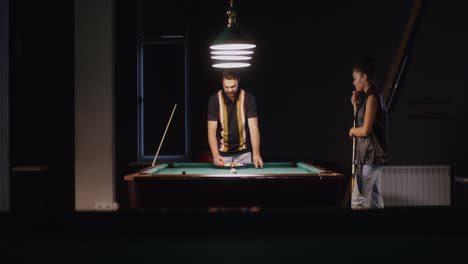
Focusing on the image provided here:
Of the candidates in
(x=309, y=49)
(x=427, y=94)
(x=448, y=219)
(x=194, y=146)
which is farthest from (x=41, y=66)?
(x=448, y=219)

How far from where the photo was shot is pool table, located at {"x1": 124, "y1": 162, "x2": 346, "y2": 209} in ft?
11.4

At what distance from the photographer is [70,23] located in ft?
16.3

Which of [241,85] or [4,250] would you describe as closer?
[4,250]

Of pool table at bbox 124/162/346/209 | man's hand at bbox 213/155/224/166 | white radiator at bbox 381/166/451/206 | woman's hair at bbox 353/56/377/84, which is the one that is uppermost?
woman's hair at bbox 353/56/377/84

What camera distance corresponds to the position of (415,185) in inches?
238

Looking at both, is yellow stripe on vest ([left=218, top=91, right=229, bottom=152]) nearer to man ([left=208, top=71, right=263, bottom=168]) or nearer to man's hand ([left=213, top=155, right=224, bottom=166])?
man ([left=208, top=71, right=263, bottom=168])

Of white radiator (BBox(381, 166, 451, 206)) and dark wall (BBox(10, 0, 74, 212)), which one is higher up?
dark wall (BBox(10, 0, 74, 212))

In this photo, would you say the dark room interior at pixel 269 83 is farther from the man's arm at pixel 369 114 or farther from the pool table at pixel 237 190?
the man's arm at pixel 369 114

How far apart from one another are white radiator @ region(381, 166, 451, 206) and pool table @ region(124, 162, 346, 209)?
2.74 m

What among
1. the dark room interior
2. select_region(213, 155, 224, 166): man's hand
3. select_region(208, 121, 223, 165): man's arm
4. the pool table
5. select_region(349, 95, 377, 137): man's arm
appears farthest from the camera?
the dark room interior

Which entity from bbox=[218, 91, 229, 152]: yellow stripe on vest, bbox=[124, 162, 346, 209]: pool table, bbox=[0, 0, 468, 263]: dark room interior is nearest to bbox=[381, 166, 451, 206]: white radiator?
bbox=[0, 0, 468, 263]: dark room interior

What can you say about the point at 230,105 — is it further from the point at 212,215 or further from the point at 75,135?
the point at 212,215

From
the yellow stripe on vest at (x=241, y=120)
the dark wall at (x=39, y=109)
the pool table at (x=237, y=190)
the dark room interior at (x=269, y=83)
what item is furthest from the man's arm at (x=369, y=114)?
the dark wall at (x=39, y=109)

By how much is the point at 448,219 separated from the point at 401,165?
5016 millimetres
